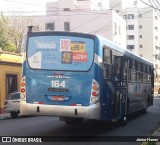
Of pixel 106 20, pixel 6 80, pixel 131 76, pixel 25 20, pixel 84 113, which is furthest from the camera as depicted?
pixel 106 20

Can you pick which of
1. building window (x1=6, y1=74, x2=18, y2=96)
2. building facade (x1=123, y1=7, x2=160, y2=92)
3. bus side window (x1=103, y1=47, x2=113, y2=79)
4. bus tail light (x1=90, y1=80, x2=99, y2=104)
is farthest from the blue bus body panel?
building facade (x1=123, y1=7, x2=160, y2=92)

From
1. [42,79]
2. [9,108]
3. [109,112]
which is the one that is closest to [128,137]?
[109,112]

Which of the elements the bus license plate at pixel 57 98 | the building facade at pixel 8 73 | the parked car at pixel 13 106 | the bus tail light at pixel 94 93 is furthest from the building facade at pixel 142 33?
the bus license plate at pixel 57 98

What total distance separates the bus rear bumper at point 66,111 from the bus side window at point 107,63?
1.49m

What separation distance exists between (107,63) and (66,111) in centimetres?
258

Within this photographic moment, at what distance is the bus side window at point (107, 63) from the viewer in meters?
14.8

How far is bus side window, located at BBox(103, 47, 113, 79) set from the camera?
1475 cm

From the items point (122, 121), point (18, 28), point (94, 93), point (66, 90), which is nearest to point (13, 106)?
point (122, 121)

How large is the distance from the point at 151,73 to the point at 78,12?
124 ft

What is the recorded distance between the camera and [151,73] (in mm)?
28156

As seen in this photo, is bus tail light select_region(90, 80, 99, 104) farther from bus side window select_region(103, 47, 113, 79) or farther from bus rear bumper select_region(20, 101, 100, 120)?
bus side window select_region(103, 47, 113, 79)

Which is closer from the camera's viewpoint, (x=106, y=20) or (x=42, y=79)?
(x=42, y=79)

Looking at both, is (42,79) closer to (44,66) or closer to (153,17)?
(44,66)

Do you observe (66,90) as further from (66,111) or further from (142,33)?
(142,33)
